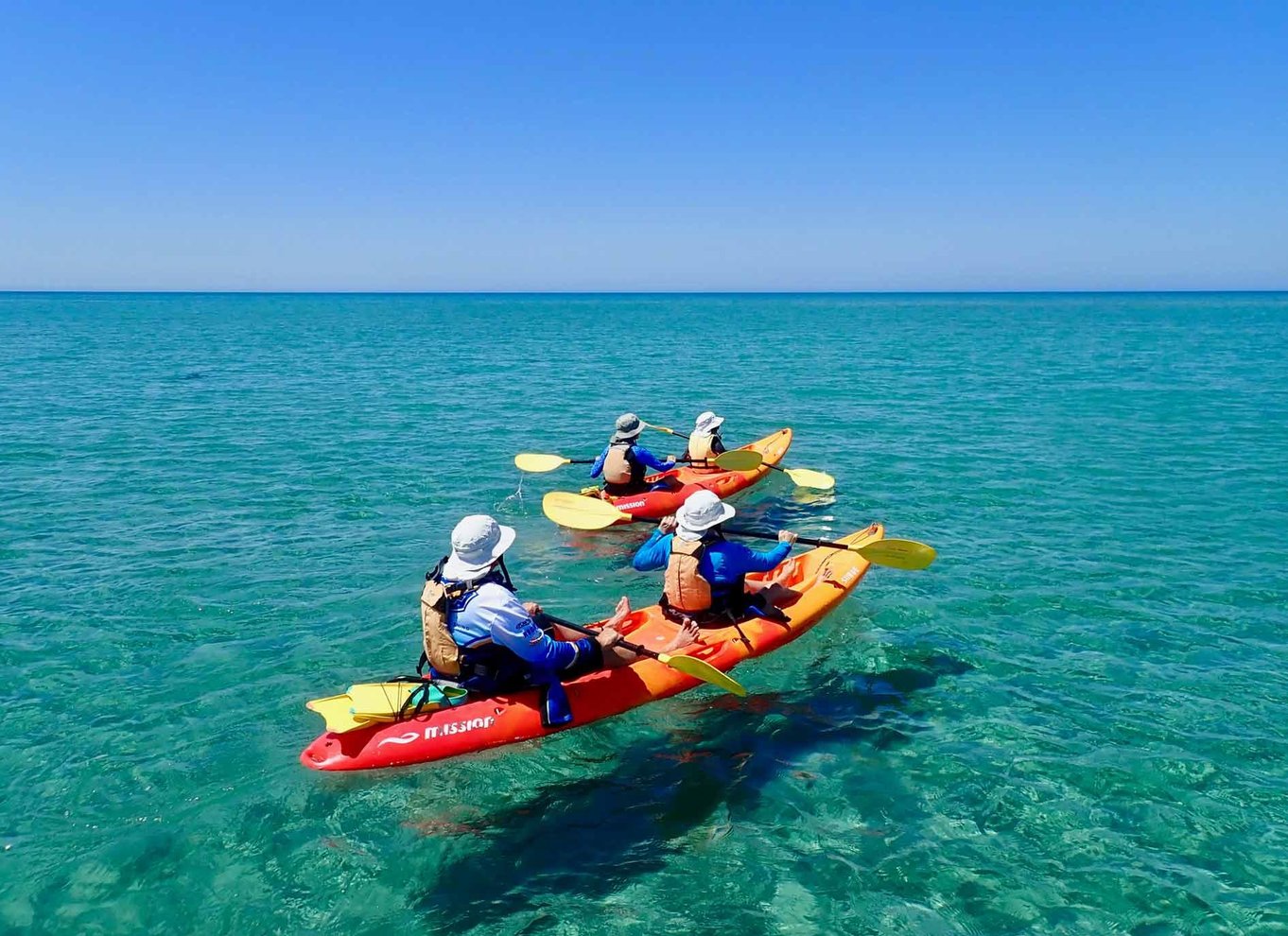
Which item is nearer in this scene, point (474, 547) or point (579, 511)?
point (474, 547)

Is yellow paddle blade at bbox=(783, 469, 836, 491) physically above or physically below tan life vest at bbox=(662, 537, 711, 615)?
below

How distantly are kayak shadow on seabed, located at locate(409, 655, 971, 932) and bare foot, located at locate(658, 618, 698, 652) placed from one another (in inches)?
22.3

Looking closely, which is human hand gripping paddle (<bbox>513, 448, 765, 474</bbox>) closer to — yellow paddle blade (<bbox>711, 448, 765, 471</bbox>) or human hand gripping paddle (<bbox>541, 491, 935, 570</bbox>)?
yellow paddle blade (<bbox>711, 448, 765, 471</bbox>)

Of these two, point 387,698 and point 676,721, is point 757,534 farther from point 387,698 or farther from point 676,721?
point 387,698

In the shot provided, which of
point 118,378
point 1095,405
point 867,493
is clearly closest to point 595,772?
point 867,493

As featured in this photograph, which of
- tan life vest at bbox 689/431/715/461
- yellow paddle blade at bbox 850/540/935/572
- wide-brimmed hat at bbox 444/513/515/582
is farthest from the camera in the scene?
tan life vest at bbox 689/431/715/461

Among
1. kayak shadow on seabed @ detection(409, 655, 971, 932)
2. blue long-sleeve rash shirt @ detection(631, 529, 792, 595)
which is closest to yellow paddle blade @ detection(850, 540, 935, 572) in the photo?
kayak shadow on seabed @ detection(409, 655, 971, 932)

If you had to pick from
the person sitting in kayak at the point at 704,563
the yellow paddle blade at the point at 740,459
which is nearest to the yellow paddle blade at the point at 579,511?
the person sitting in kayak at the point at 704,563

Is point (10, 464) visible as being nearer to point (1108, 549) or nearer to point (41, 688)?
point (41, 688)

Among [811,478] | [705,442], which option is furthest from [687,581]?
[705,442]

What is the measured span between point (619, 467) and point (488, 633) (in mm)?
6759

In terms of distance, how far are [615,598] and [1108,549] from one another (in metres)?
6.97

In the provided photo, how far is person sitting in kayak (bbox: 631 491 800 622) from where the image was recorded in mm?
7418

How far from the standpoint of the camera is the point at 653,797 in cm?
641
